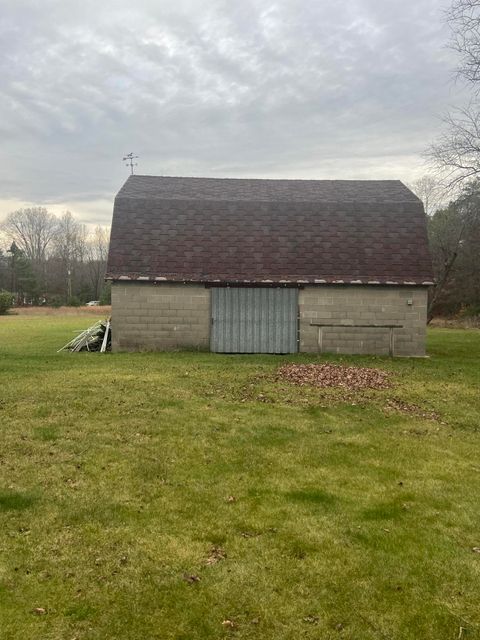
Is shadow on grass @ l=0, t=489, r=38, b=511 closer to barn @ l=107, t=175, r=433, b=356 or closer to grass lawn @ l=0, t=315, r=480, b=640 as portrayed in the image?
grass lawn @ l=0, t=315, r=480, b=640

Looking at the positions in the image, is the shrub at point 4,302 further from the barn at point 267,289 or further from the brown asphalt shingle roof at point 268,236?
the barn at point 267,289

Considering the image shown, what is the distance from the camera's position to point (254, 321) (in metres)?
18.4

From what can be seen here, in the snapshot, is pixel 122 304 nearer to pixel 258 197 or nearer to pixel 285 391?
pixel 258 197

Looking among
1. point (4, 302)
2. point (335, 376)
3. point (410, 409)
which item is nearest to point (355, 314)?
point (335, 376)

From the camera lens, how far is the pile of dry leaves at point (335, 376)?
40.5 ft

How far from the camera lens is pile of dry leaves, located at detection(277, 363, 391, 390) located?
1234 cm

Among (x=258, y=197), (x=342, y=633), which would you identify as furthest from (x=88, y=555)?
Result: (x=258, y=197)

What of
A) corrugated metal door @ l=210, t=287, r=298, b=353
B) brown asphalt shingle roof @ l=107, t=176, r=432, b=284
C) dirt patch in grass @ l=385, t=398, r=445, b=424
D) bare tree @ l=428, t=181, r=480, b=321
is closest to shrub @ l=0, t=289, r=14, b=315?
brown asphalt shingle roof @ l=107, t=176, r=432, b=284

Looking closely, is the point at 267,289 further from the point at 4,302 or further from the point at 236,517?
the point at 4,302

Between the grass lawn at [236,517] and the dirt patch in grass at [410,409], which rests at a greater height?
the dirt patch in grass at [410,409]

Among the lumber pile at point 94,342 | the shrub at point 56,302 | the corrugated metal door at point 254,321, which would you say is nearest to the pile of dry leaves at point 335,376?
the corrugated metal door at point 254,321

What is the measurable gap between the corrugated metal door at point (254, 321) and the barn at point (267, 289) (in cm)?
3

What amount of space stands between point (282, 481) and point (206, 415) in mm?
3106

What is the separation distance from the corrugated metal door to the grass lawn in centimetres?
743
